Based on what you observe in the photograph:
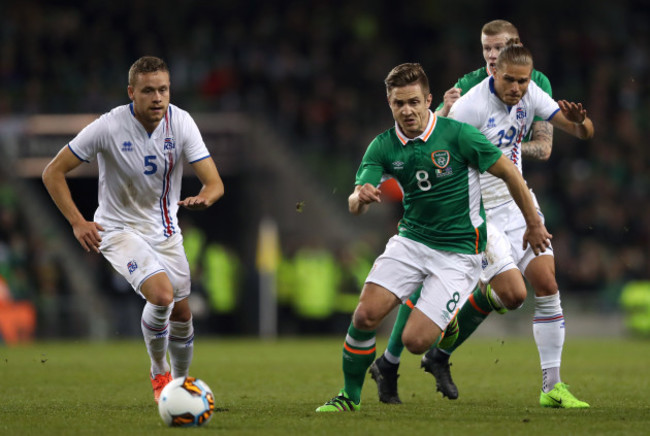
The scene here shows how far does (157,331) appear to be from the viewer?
7.70 metres

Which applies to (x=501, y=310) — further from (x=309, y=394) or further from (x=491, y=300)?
(x=309, y=394)

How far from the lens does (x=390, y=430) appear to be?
6.17 meters

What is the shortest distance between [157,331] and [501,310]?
251 cm

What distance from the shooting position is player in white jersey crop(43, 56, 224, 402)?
24.9 feet

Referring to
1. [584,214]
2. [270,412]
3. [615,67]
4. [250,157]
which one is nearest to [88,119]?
[250,157]

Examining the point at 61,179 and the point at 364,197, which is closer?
the point at 364,197

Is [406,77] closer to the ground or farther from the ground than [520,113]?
farther from the ground

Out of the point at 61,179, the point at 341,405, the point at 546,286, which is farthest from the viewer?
the point at 546,286

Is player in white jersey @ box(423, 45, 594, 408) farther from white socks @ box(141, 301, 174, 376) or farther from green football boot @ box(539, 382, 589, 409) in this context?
white socks @ box(141, 301, 174, 376)

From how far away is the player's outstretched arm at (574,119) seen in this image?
7.65 m

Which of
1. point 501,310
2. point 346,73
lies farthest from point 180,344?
point 346,73

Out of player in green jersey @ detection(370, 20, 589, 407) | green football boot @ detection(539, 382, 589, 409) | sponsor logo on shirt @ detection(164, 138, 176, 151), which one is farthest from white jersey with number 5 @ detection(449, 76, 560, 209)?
sponsor logo on shirt @ detection(164, 138, 176, 151)

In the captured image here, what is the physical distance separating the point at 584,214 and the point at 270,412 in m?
13.4

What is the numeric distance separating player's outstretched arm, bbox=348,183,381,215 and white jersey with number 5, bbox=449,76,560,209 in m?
1.40
